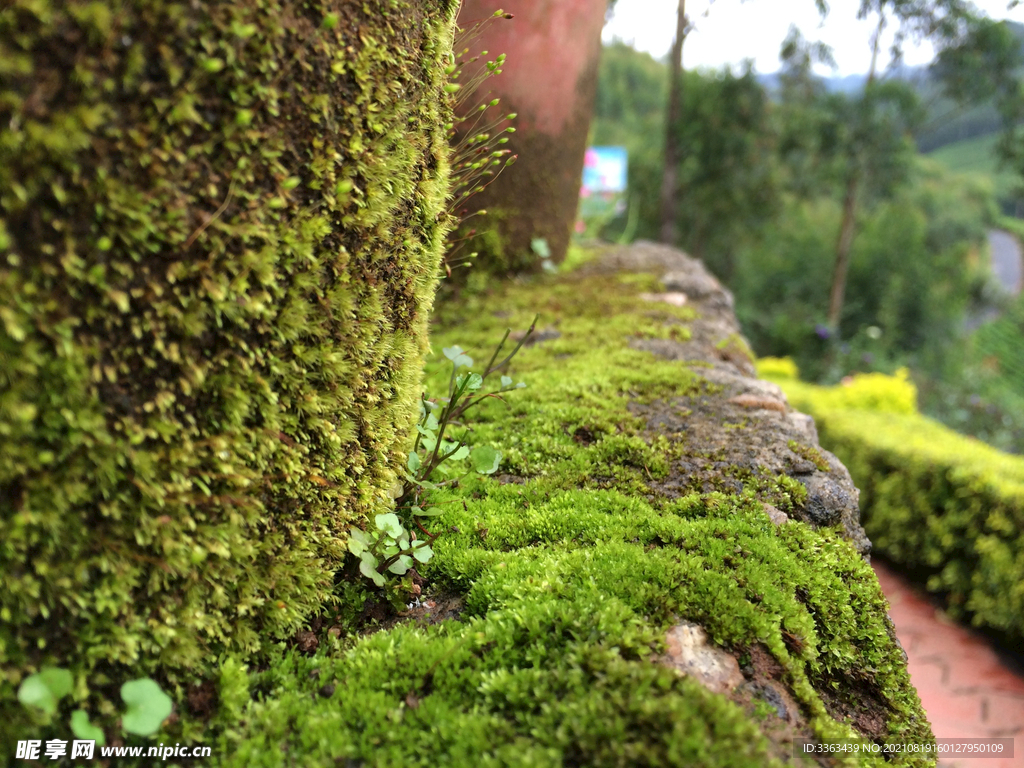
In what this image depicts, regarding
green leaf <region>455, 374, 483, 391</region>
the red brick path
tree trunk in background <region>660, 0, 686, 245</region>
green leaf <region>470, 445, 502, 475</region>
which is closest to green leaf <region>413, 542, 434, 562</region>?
green leaf <region>470, 445, 502, 475</region>

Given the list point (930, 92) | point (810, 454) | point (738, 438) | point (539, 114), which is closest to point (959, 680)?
point (810, 454)

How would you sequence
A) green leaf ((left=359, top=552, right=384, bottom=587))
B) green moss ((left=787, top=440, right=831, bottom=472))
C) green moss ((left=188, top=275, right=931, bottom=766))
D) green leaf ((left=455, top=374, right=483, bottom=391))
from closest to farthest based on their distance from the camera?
green moss ((left=188, top=275, right=931, bottom=766)) → green leaf ((left=359, top=552, right=384, bottom=587)) → green leaf ((left=455, top=374, right=483, bottom=391)) → green moss ((left=787, top=440, right=831, bottom=472))

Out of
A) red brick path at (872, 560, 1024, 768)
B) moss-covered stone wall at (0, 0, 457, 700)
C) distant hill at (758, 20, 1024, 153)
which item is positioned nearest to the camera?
moss-covered stone wall at (0, 0, 457, 700)

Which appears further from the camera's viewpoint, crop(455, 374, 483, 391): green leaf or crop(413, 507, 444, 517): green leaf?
crop(455, 374, 483, 391): green leaf

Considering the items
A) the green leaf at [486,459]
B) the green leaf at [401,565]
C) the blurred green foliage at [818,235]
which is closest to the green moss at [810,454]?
the green leaf at [486,459]

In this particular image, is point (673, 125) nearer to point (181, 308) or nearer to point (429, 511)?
point (429, 511)

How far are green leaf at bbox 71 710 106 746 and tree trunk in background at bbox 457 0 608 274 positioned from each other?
13.2 ft

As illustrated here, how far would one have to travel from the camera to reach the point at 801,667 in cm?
161

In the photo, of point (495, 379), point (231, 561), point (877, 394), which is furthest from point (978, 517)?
point (231, 561)

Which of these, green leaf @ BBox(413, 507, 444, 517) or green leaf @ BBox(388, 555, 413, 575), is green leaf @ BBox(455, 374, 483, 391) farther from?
green leaf @ BBox(388, 555, 413, 575)

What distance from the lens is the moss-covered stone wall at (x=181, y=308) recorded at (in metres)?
1.15

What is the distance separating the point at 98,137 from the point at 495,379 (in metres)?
2.23

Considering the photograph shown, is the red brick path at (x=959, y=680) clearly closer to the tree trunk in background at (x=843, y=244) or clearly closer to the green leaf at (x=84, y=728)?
the green leaf at (x=84, y=728)

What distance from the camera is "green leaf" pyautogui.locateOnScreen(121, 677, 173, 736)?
1.23 metres
